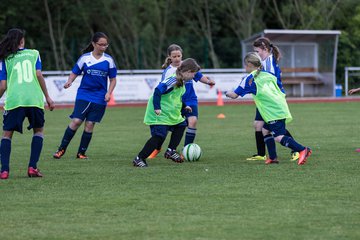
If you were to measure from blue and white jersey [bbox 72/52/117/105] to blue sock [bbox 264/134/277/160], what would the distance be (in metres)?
2.60

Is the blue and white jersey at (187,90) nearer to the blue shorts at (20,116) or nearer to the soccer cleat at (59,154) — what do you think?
the soccer cleat at (59,154)

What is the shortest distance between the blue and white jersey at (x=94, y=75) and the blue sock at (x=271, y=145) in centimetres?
260

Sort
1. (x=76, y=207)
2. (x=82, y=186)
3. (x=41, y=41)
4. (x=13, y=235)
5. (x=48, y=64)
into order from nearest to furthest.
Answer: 1. (x=13, y=235)
2. (x=76, y=207)
3. (x=82, y=186)
4. (x=48, y=64)
5. (x=41, y=41)

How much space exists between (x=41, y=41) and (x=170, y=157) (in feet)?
99.6

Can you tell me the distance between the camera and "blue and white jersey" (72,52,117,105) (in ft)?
38.7

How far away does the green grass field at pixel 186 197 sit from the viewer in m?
6.32

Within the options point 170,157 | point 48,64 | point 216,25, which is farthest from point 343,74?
point 170,157

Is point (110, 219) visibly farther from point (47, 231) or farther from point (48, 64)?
point (48, 64)

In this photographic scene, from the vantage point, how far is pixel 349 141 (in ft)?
45.6

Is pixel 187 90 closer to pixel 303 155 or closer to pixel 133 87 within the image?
pixel 303 155

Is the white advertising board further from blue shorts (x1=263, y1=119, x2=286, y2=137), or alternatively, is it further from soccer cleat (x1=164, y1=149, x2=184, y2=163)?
blue shorts (x1=263, y1=119, x2=286, y2=137)

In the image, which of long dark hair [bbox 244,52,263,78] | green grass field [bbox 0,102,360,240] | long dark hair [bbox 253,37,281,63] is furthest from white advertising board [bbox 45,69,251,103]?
long dark hair [bbox 244,52,263,78]

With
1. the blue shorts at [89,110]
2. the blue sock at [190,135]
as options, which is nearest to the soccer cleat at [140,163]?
the blue sock at [190,135]

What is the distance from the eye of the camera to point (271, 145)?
10.7 m
